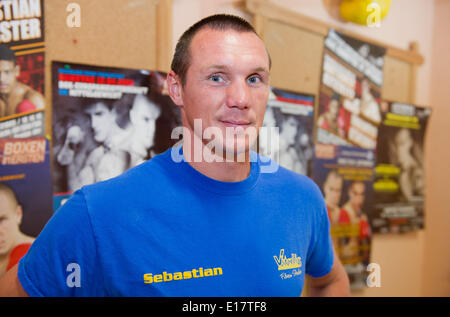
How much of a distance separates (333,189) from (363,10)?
576 millimetres

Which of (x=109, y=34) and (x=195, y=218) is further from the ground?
(x=109, y=34)

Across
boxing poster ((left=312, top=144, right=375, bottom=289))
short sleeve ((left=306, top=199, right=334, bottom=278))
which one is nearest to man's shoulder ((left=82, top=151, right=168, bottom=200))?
short sleeve ((left=306, top=199, right=334, bottom=278))

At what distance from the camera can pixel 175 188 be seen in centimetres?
69

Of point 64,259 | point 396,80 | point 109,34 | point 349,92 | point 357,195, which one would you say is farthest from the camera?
point 396,80

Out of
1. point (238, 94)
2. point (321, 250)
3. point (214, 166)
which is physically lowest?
point (321, 250)

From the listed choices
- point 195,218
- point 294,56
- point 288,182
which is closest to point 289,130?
point 294,56

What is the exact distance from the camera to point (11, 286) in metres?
0.62

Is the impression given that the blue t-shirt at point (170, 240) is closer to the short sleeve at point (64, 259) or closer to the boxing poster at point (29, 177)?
the short sleeve at point (64, 259)

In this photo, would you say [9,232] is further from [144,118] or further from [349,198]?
[349,198]

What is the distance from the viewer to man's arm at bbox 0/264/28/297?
61 centimetres

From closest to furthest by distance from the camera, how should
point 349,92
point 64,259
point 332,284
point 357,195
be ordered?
point 64,259 < point 332,284 < point 349,92 < point 357,195

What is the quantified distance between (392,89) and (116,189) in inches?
47.6
